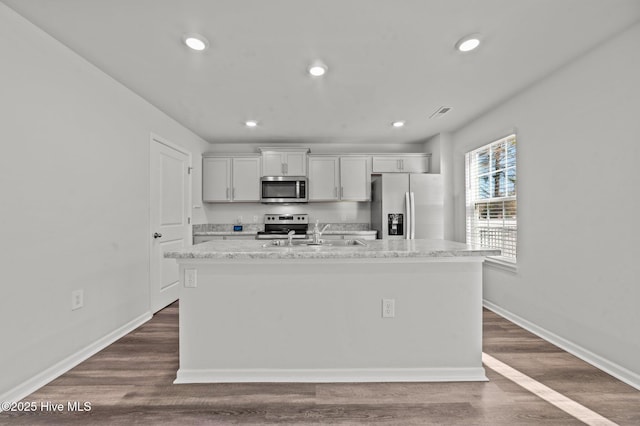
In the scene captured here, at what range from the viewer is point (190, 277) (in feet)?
6.39

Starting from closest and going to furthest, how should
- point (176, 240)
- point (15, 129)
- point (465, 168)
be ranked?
point (15, 129), point (176, 240), point (465, 168)

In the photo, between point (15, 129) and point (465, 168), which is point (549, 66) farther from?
point (15, 129)

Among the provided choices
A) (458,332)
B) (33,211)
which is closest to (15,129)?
(33,211)

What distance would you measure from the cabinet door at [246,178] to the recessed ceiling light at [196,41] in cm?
256

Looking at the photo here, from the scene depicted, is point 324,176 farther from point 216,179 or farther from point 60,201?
point 60,201

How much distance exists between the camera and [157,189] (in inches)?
130

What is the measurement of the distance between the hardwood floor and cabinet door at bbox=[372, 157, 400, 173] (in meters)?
3.08

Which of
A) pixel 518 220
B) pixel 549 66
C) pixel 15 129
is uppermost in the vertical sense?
pixel 549 66

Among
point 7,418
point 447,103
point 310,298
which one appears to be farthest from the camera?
point 447,103

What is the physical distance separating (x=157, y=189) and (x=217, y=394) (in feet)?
7.93

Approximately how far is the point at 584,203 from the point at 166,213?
13.7 feet

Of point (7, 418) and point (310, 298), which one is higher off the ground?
point (310, 298)

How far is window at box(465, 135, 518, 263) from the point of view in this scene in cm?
312

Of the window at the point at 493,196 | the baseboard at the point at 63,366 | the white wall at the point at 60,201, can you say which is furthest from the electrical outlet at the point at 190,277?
the window at the point at 493,196
